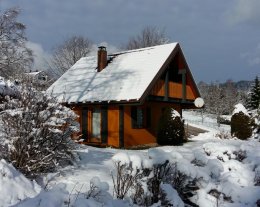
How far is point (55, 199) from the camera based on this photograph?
5086mm

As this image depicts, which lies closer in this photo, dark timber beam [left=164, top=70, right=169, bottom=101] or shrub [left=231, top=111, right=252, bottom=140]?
shrub [left=231, top=111, right=252, bottom=140]

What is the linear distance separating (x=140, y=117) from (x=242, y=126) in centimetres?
574

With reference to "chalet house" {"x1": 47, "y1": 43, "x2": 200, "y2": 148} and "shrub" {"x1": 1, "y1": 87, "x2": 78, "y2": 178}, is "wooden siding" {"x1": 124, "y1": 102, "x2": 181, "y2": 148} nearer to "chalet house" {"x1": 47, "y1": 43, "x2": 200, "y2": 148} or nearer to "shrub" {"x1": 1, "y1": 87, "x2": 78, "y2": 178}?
"chalet house" {"x1": 47, "y1": 43, "x2": 200, "y2": 148}

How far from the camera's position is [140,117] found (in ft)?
75.4

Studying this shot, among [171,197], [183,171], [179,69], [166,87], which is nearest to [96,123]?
[166,87]

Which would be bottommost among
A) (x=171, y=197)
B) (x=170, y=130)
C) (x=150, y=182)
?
(x=171, y=197)

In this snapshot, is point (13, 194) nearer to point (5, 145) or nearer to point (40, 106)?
point (5, 145)

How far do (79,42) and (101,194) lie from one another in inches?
2034

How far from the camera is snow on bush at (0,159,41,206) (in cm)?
731

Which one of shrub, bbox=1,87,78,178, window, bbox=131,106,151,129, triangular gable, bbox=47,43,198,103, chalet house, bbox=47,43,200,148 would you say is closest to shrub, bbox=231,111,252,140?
chalet house, bbox=47,43,200,148

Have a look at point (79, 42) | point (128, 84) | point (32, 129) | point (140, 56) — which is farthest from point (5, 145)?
point (79, 42)

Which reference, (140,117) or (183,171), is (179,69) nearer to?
(140,117)

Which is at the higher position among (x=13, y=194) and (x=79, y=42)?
(x=79, y=42)

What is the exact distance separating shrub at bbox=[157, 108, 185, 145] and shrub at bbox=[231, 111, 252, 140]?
12.4 feet
